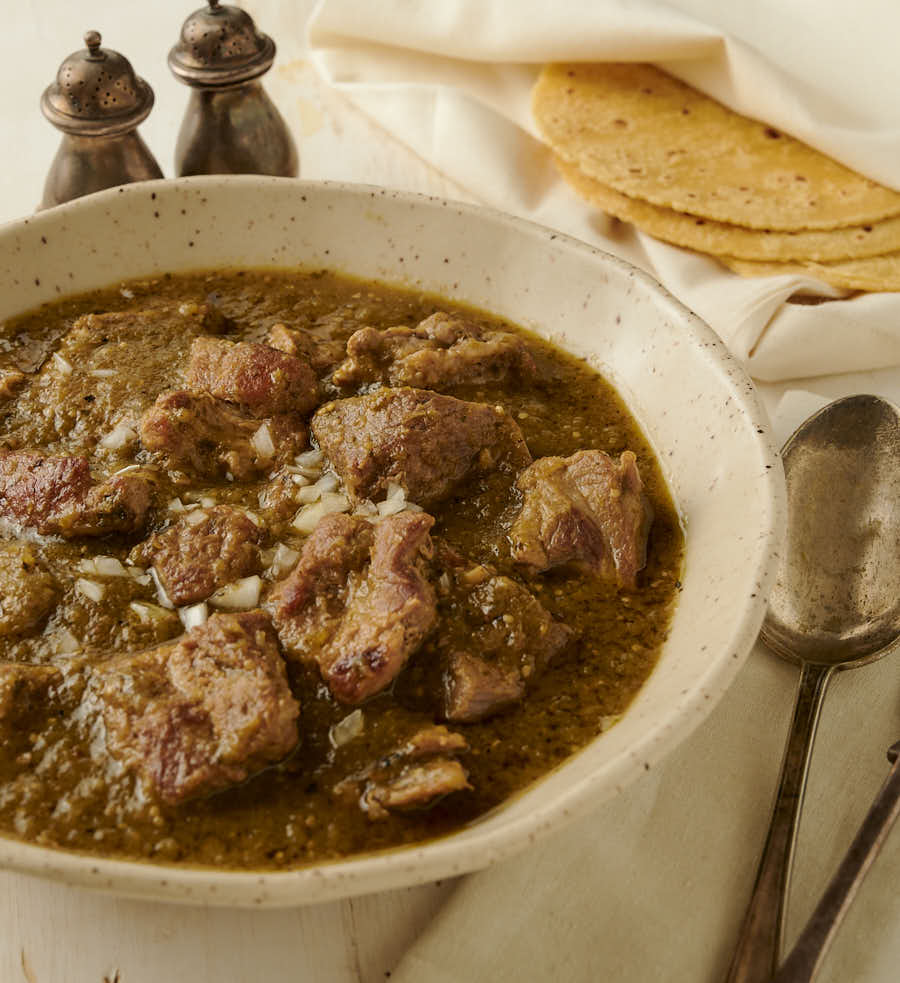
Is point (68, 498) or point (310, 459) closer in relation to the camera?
point (68, 498)

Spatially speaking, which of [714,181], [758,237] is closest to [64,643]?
[758,237]

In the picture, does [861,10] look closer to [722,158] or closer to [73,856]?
[722,158]

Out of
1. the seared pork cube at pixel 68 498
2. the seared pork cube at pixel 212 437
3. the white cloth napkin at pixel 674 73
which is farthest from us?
the white cloth napkin at pixel 674 73

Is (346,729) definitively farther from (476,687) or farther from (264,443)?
(264,443)

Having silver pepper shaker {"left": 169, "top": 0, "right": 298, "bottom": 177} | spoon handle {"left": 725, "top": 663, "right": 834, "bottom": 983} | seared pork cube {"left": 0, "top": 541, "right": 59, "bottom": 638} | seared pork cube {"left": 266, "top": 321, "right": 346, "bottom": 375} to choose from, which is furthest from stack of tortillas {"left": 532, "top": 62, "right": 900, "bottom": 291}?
seared pork cube {"left": 0, "top": 541, "right": 59, "bottom": 638}

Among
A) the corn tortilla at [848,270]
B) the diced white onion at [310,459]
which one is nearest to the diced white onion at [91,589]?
the diced white onion at [310,459]

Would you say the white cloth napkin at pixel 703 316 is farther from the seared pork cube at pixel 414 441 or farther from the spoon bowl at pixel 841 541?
the seared pork cube at pixel 414 441

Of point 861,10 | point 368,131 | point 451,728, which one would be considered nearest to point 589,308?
point 451,728
